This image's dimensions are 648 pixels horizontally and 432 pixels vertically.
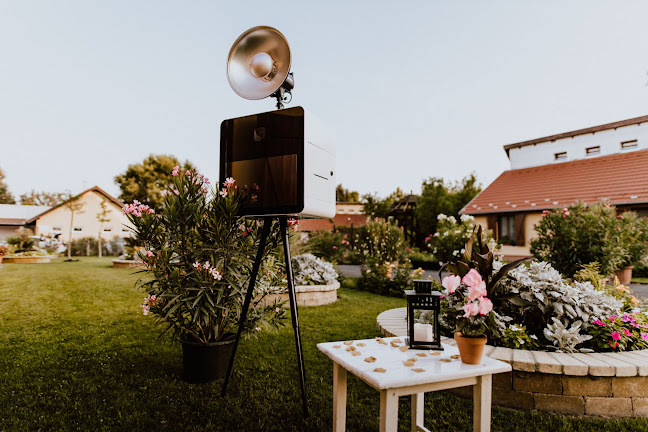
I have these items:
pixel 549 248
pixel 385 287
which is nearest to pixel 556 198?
pixel 549 248

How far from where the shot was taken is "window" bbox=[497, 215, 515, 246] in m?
14.0

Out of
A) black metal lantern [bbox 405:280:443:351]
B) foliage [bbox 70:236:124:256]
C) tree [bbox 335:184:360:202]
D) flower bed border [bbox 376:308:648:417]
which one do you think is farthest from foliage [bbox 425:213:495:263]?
tree [bbox 335:184:360:202]

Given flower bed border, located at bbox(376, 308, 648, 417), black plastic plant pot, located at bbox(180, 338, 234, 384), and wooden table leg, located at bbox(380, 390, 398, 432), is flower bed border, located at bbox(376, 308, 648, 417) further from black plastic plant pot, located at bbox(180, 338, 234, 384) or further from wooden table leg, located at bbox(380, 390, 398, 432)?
black plastic plant pot, located at bbox(180, 338, 234, 384)

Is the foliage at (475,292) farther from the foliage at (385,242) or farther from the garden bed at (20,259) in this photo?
the garden bed at (20,259)

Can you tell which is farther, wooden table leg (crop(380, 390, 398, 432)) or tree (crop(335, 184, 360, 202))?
tree (crop(335, 184, 360, 202))

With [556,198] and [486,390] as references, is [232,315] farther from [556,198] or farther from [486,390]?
[556,198]

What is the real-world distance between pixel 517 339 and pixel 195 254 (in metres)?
2.39

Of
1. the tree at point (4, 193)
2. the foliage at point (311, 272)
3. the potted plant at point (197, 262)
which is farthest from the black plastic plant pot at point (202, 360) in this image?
Answer: the tree at point (4, 193)

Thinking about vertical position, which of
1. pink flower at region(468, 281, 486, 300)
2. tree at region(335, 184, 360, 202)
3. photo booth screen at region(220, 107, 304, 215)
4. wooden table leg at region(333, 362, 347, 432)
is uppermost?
tree at region(335, 184, 360, 202)

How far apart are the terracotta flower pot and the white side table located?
0.03 metres

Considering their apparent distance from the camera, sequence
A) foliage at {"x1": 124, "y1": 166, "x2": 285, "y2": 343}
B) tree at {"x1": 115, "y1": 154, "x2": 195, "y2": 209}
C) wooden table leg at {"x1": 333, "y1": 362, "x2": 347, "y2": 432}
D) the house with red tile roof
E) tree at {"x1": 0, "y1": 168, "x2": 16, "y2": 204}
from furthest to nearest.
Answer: tree at {"x1": 0, "y1": 168, "x2": 16, "y2": 204} → tree at {"x1": 115, "y1": 154, "x2": 195, "y2": 209} → the house with red tile roof → foliage at {"x1": 124, "y1": 166, "x2": 285, "y2": 343} → wooden table leg at {"x1": 333, "y1": 362, "x2": 347, "y2": 432}

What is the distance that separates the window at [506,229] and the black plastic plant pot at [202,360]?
43.6 feet

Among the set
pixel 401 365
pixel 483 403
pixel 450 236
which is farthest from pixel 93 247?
pixel 483 403

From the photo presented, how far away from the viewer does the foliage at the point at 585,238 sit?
7980mm
